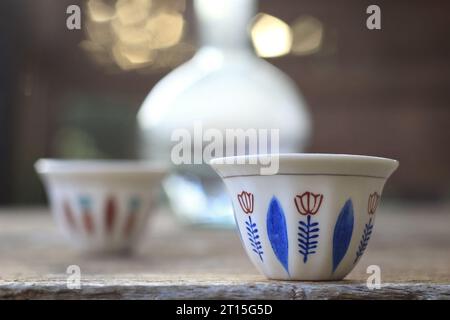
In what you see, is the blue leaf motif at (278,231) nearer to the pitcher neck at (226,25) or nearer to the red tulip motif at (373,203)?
the red tulip motif at (373,203)

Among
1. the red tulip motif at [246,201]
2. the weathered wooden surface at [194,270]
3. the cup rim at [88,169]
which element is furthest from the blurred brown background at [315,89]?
the red tulip motif at [246,201]

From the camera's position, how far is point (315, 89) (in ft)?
7.93

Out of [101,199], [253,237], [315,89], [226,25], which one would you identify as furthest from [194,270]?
[315,89]

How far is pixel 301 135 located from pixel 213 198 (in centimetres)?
21

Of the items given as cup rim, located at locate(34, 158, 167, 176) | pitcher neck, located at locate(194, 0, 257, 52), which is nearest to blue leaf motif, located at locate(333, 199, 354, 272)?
cup rim, located at locate(34, 158, 167, 176)

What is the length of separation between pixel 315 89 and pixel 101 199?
5.66 ft

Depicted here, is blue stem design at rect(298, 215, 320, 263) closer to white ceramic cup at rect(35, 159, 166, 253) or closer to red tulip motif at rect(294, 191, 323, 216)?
red tulip motif at rect(294, 191, 323, 216)

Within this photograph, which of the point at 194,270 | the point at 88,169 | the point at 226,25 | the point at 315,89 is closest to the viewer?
the point at 194,270

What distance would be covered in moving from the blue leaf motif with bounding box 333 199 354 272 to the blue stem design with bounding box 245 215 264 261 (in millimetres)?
51

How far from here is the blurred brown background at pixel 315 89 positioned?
2289 mm

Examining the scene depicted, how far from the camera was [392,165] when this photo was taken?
0.48m

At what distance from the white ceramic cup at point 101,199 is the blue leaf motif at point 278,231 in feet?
1.07

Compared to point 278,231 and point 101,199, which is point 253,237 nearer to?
point 278,231

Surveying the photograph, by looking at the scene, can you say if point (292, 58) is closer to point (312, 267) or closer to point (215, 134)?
point (215, 134)
